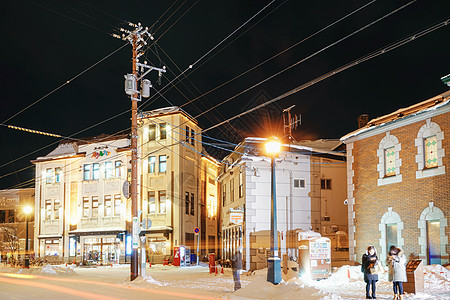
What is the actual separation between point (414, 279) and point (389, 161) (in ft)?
25.9

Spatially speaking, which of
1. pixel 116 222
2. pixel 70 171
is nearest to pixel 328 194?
pixel 116 222

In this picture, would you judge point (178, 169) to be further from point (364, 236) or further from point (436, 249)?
point (436, 249)

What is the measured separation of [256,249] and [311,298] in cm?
1706

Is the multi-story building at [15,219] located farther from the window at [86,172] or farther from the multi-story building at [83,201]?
the window at [86,172]

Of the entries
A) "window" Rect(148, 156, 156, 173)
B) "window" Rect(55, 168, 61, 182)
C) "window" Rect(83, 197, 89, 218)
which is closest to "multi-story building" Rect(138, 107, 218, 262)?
"window" Rect(148, 156, 156, 173)

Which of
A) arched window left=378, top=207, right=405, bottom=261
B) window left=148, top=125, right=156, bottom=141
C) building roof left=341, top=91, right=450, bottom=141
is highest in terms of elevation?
window left=148, top=125, right=156, bottom=141

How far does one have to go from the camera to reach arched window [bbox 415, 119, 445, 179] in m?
18.0

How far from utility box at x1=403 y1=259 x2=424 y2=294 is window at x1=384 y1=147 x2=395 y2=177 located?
7.05 m

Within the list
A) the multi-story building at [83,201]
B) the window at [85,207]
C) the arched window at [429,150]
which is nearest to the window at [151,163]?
the multi-story building at [83,201]

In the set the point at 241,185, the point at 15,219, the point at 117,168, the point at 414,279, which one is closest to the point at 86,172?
the point at 117,168

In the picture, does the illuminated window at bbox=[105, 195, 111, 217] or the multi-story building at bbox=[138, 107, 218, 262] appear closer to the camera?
the multi-story building at bbox=[138, 107, 218, 262]

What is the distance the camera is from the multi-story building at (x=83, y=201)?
45938mm

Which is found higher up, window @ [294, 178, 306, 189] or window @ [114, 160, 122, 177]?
window @ [114, 160, 122, 177]

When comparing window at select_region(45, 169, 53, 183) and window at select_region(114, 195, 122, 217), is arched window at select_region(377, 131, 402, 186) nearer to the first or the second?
window at select_region(114, 195, 122, 217)
